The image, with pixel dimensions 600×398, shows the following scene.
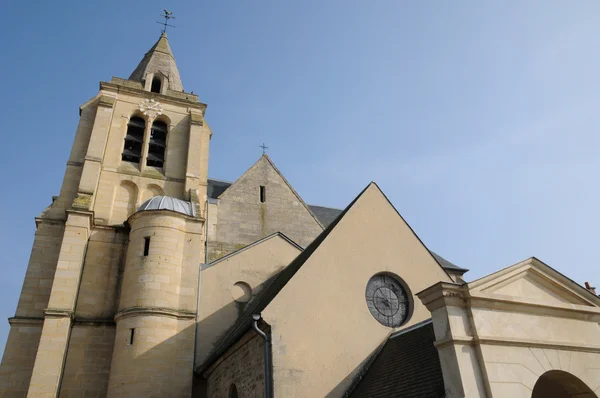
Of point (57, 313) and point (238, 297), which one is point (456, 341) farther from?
point (57, 313)

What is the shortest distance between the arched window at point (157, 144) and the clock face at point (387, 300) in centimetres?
1029

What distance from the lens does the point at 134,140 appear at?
16.7 m

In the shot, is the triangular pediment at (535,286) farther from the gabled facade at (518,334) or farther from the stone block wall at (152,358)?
the stone block wall at (152,358)

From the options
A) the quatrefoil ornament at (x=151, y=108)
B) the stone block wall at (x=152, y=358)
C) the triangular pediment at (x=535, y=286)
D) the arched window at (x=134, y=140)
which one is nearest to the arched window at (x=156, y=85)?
the quatrefoil ornament at (x=151, y=108)

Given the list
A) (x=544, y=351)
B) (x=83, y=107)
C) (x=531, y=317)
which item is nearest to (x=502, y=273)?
(x=531, y=317)

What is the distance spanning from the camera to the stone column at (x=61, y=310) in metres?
10.8

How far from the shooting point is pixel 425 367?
7320 millimetres

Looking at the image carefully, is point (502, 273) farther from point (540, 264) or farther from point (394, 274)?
point (394, 274)

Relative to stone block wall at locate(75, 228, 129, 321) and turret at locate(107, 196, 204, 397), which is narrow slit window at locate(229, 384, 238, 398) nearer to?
turret at locate(107, 196, 204, 397)

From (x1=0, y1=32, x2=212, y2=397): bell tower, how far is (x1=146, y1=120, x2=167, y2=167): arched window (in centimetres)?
A: 4

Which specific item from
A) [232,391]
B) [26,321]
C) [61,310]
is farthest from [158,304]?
[26,321]

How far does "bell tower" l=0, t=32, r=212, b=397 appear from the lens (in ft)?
38.2

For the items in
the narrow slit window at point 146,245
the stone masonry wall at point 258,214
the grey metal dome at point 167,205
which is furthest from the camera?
the stone masonry wall at point 258,214

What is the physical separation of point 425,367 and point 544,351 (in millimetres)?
1893
